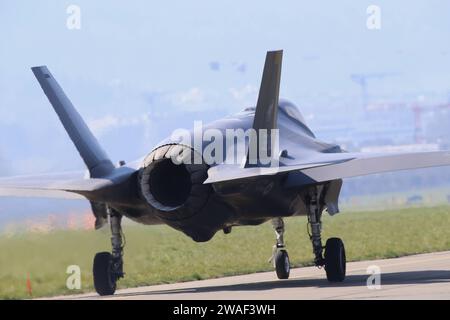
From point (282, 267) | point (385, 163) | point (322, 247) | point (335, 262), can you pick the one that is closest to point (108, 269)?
point (322, 247)

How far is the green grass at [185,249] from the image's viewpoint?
24031 millimetres

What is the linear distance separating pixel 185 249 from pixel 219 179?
17.4 meters

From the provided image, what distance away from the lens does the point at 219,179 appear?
19391mm

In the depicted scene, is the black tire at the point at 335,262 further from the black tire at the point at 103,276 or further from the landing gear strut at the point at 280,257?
the black tire at the point at 103,276

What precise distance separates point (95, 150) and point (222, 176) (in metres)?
3.15

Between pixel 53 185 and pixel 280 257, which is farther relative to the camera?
pixel 280 257

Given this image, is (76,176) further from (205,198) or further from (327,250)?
(327,250)

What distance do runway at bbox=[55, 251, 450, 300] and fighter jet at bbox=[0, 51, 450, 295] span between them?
945 millimetres

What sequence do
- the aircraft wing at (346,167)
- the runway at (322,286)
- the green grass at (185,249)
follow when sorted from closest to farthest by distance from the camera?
the runway at (322,286) < the aircraft wing at (346,167) < the green grass at (185,249)

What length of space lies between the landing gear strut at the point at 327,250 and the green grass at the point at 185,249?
3895mm

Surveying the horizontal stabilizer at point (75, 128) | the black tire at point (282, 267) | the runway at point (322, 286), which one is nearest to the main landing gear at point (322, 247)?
the runway at point (322, 286)

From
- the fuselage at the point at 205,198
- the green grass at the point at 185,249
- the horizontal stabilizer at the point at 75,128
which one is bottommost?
the green grass at the point at 185,249
